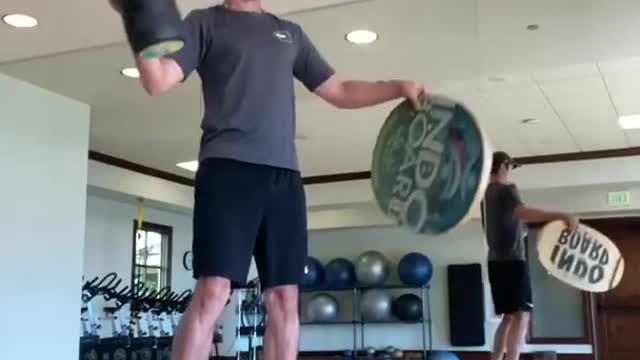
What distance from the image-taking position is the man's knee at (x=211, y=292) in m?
1.70

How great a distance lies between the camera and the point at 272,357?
186 centimetres

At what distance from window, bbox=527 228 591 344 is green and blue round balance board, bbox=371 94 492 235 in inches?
104

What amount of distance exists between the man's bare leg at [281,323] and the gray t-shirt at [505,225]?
2044 mm

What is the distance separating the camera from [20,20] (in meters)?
4.28

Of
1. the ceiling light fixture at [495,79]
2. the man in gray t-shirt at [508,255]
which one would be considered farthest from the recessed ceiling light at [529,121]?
the man in gray t-shirt at [508,255]

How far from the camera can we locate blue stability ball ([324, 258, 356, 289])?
32.6ft

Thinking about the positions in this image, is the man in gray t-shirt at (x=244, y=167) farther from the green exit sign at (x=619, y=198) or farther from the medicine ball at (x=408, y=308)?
the medicine ball at (x=408, y=308)

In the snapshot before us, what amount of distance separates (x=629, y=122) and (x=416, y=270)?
3.47 meters

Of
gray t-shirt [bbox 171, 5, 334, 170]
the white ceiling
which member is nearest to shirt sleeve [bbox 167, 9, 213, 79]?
gray t-shirt [bbox 171, 5, 334, 170]

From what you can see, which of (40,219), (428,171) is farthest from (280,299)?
(40,219)

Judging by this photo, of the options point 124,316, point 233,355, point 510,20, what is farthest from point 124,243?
point 510,20

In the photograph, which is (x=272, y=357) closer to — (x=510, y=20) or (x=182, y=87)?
(x=510, y=20)

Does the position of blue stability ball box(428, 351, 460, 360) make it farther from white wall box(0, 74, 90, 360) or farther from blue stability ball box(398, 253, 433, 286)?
white wall box(0, 74, 90, 360)

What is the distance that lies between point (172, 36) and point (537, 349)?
4468 millimetres
